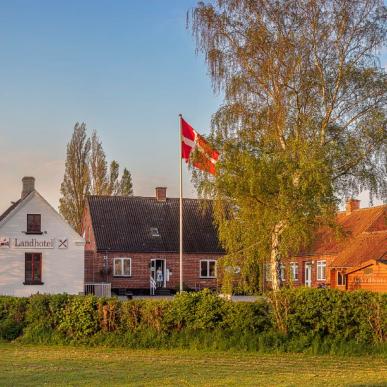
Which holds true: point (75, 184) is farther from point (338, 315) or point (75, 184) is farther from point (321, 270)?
point (338, 315)

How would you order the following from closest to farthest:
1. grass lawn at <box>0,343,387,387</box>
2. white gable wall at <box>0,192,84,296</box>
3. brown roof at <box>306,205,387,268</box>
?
grass lawn at <box>0,343,387,387</box> → white gable wall at <box>0,192,84,296</box> → brown roof at <box>306,205,387,268</box>

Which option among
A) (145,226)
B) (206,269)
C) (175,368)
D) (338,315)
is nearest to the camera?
(175,368)

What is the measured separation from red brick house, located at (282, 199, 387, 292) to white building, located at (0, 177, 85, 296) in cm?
1256

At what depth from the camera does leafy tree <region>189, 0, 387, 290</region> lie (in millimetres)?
24422

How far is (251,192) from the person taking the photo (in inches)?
926

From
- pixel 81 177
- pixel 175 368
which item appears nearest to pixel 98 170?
pixel 81 177

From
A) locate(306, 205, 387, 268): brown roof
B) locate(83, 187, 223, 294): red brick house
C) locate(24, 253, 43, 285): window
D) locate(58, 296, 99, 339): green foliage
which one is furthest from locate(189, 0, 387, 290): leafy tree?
locate(83, 187, 223, 294): red brick house

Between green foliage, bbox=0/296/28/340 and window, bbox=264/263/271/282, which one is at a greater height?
window, bbox=264/263/271/282

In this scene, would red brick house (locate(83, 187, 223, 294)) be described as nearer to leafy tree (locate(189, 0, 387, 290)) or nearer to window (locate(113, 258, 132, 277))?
window (locate(113, 258, 132, 277))

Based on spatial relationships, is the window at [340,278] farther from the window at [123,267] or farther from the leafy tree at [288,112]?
the leafy tree at [288,112]

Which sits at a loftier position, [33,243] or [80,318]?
[33,243]

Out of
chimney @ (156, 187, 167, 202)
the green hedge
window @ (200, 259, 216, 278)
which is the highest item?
chimney @ (156, 187, 167, 202)

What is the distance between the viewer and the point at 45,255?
42.4 meters

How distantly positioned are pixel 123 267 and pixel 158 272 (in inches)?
95.5
